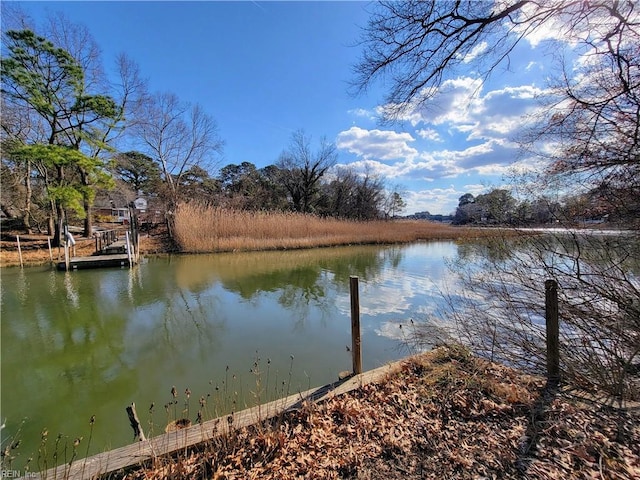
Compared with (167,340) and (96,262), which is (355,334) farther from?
(96,262)

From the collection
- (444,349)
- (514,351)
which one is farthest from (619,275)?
(444,349)

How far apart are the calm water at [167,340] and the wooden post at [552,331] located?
5.44ft

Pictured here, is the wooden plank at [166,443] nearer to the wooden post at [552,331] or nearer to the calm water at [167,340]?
the calm water at [167,340]

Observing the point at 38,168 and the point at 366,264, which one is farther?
the point at 38,168

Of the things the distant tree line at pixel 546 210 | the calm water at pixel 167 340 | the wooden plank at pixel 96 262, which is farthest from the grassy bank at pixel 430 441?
the wooden plank at pixel 96 262

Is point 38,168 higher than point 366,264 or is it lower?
higher

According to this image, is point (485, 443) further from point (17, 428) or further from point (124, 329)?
point (124, 329)

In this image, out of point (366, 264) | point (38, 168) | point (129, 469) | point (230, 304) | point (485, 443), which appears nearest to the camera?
point (129, 469)

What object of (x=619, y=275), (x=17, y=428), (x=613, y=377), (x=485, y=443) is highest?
(x=619, y=275)

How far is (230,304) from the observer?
6309mm

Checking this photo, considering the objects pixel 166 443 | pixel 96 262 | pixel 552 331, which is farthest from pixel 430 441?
pixel 96 262

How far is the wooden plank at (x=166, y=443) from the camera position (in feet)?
5.50

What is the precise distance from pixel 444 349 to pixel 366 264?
8.35 m

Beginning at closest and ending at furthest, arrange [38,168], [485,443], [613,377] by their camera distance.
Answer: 1. [485,443]
2. [613,377]
3. [38,168]
